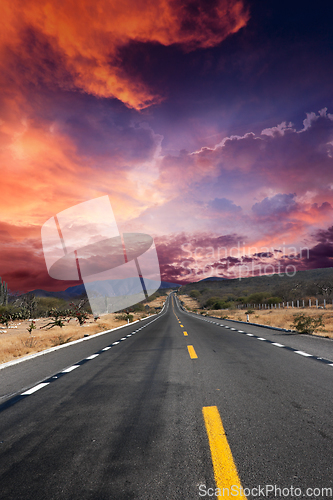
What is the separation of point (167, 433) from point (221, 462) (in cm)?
93

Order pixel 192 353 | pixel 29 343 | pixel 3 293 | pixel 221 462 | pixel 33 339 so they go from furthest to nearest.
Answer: pixel 3 293
pixel 33 339
pixel 29 343
pixel 192 353
pixel 221 462

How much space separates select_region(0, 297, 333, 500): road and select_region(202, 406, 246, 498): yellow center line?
12 millimetres

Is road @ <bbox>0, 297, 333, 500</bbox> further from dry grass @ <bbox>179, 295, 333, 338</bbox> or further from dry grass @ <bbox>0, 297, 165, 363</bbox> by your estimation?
dry grass @ <bbox>179, 295, 333, 338</bbox>

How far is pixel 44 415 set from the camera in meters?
4.20

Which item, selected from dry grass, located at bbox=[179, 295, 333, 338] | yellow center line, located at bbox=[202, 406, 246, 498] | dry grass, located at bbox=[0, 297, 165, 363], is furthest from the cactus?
yellow center line, located at bbox=[202, 406, 246, 498]

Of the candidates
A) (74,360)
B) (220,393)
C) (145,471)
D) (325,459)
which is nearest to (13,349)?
(74,360)

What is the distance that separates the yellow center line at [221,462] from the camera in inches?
90.4

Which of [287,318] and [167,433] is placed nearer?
[167,433]

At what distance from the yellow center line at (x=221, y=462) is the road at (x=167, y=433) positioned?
0.01 metres

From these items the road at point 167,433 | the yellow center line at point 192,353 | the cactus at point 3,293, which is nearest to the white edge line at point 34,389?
the road at point 167,433

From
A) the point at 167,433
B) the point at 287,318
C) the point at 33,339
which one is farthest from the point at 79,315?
the point at 167,433

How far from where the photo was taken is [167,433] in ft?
11.3

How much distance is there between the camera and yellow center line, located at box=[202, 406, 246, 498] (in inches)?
90.4

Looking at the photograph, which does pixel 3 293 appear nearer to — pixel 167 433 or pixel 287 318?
pixel 287 318
